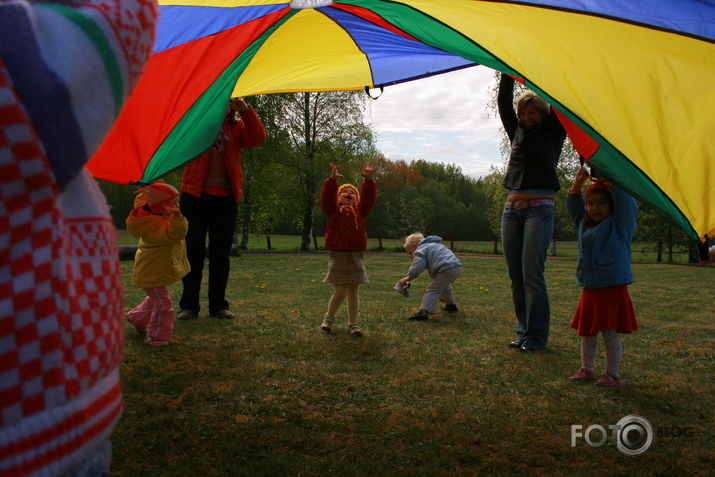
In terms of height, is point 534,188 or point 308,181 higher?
point 308,181

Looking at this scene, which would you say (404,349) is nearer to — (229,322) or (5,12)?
(229,322)

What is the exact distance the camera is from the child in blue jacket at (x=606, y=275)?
3.32 metres

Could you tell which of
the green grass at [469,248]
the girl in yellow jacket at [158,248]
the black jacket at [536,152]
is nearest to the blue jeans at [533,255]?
the black jacket at [536,152]

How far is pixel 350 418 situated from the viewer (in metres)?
2.69

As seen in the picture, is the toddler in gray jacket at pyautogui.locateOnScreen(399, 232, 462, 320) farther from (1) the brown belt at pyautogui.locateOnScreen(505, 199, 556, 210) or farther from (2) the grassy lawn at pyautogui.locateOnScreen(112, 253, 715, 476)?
(1) the brown belt at pyautogui.locateOnScreen(505, 199, 556, 210)

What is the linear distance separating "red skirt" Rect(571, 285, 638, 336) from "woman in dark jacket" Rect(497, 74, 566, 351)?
62 centimetres

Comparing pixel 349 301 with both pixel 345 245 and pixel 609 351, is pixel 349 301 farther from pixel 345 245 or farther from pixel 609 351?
pixel 609 351

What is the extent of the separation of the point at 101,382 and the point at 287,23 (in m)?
2.89

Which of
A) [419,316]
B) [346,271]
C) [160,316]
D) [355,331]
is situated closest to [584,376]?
[355,331]

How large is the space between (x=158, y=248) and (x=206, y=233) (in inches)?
34.0

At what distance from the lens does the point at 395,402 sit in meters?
2.95

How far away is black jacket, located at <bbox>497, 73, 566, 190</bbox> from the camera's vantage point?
4.07m

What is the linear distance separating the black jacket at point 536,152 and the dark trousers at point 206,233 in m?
2.53

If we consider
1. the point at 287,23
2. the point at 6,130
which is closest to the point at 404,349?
the point at 287,23
